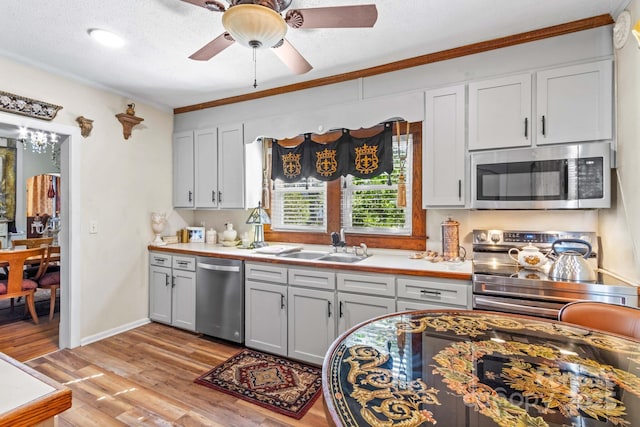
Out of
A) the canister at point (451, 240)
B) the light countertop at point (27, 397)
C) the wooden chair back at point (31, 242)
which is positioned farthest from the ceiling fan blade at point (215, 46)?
the wooden chair back at point (31, 242)

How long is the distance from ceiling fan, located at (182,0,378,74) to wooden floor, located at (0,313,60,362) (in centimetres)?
323

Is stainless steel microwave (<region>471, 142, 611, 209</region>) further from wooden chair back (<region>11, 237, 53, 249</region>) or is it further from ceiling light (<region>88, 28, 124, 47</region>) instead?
wooden chair back (<region>11, 237, 53, 249</region>)

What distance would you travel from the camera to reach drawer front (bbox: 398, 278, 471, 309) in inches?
85.6

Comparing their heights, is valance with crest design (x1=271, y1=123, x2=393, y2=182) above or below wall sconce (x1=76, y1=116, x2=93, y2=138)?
below

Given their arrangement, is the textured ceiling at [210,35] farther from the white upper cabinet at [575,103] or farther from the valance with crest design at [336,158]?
the valance with crest design at [336,158]

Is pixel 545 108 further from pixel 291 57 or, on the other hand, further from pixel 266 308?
pixel 266 308

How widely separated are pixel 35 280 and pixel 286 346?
10.9 ft

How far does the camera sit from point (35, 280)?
384 centimetres

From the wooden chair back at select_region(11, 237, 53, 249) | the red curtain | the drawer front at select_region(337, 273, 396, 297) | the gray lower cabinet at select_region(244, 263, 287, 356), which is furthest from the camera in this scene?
the red curtain

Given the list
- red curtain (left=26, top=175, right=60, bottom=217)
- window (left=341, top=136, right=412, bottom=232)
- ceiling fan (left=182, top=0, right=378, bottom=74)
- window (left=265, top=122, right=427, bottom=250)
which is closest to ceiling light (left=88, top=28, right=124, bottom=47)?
ceiling fan (left=182, top=0, right=378, bottom=74)

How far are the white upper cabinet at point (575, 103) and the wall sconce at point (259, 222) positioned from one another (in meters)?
2.64

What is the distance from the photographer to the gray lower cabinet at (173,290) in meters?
3.37

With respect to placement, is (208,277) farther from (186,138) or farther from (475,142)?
(475,142)

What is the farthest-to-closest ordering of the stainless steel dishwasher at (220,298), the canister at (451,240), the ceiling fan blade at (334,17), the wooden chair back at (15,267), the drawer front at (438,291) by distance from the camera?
the wooden chair back at (15,267) < the stainless steel dishwasher at (220,298) < the canister at (451,240) < the drawer front at (438,291) < the ceiling fan blade at (334,17)
